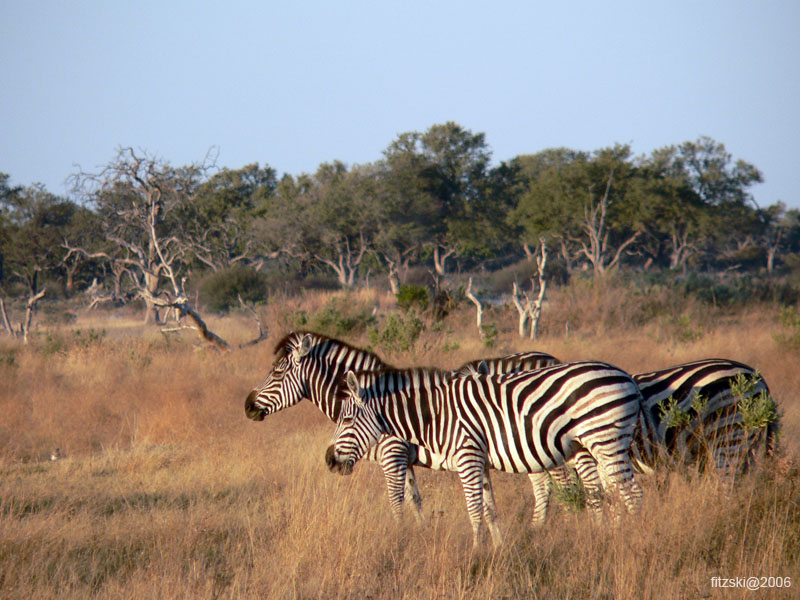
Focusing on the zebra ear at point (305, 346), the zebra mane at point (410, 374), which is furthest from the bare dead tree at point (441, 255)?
the zebra mane at point (410, 374)

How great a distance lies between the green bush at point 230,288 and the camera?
27.6 meters

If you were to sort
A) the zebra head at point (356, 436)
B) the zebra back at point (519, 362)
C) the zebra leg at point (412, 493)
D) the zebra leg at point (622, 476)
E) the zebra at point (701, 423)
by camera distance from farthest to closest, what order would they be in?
the zebra back at point (519, 362)
the zebra leg at point (412, 493)
the zebra at point (701, 423)
the zebra head at point (356, 436)
the zebra leg at point (622, 476)

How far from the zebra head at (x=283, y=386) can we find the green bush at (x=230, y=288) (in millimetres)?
21481

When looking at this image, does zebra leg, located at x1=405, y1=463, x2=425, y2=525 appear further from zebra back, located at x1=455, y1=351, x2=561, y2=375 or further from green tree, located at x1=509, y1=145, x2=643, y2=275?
green tree, located at x1=509, y1=145, x2=643, y2=275

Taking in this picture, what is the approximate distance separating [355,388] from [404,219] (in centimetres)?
3526

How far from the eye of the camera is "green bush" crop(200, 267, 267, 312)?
90.5 feet

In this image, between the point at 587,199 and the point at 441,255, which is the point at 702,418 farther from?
the point at 441,255

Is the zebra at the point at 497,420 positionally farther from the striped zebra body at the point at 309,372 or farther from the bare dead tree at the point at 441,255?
the bare dead tree at the point at 441,255

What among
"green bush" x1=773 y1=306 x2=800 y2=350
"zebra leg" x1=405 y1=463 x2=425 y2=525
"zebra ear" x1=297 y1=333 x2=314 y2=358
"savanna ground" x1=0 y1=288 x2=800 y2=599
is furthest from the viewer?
"green bush" x1=773 y1=306 x2=800 y2=350

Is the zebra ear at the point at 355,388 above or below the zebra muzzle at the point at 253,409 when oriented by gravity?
above

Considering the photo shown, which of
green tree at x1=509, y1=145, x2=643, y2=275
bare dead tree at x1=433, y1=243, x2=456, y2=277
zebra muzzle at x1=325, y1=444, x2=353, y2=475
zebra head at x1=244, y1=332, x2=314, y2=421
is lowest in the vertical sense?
zebra muzzle at x1=325, y1=444, x2=353, y2=475

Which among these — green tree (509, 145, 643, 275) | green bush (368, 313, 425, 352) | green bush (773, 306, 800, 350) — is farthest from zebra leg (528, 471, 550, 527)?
green tree (509, 145, 643, 275)

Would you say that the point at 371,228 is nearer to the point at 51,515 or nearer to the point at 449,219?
the point at 449,219

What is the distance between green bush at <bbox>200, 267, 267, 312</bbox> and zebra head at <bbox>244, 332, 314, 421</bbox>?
2148cm
